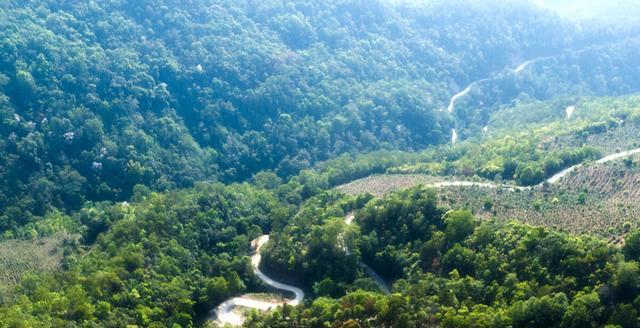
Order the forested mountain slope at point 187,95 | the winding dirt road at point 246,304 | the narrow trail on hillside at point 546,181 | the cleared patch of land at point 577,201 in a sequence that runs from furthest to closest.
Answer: the forested mountain slope at point 187,95
the narrow trail on hillside at point 546,181
the winding dirt road at point 246,304
the cleared patch of land at point 577,201

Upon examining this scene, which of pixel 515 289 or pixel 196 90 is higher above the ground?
pixel 196 90

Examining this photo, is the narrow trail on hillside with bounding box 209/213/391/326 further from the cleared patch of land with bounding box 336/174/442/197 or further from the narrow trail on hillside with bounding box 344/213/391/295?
the cleared patch of land with bounding box 336/174/442/197

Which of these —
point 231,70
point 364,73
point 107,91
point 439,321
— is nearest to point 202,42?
point 231,70

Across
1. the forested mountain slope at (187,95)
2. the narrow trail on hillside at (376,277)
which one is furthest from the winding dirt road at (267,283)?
the forested mountain slope at (187,95)

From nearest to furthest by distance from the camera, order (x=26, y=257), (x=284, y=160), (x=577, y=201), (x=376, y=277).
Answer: (x=376, y=277) → (x=577, y=201) → (x=26, y=257) → (x=284, y=160)

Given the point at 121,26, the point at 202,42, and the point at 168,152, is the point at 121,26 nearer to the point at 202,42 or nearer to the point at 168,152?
the point at 202,42

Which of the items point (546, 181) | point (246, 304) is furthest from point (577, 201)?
point (246, 304)

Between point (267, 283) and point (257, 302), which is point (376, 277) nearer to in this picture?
point (267, 283)

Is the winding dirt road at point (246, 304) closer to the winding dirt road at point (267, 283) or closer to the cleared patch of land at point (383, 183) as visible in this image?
the winding dirt road at point (267, 283)
